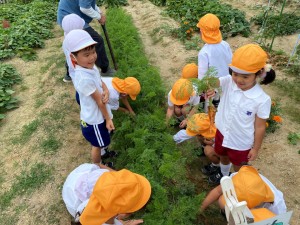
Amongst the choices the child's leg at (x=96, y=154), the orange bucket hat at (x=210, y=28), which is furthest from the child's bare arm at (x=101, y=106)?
the orange bucket hat at (x=210, y=28)

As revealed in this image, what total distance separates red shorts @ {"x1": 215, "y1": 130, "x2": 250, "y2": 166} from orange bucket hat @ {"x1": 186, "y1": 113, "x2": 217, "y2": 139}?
1.02 ft

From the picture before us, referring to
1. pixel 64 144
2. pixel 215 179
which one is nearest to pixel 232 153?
pixel 215 179

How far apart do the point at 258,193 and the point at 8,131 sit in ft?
14.0

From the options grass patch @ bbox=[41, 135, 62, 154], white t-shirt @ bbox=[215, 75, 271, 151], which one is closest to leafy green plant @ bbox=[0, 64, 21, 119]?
grass patch @ bbox=[41, 135, 62, 154]

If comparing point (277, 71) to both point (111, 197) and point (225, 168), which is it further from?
point (111, 197)

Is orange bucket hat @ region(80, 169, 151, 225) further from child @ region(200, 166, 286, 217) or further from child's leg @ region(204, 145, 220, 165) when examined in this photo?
child's leg @ region(204, 145, 220, 165)

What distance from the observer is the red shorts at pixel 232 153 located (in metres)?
2.98

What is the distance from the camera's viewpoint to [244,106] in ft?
8.75

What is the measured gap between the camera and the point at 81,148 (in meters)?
4.34

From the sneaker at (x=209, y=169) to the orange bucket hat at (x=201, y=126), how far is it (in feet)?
1.49

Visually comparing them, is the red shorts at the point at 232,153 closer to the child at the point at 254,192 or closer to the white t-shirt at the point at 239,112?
the white t-shirt at the point at 239,112

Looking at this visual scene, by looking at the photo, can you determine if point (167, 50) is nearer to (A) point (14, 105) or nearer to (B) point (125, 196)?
(A) point (14, 105)

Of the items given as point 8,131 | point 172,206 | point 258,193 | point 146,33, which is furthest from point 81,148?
point 146,33

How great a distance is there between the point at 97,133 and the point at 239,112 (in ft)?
5.39
